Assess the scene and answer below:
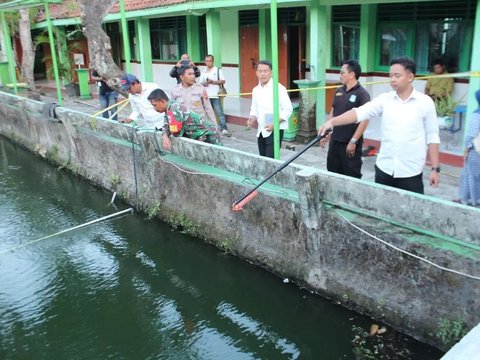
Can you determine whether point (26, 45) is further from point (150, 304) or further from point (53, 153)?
point (150, 304)

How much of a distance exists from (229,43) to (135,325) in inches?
379

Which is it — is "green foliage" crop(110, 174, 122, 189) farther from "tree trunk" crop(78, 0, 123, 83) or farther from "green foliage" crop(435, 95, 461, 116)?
"green foliage" crop(435, 95, 461, 116)

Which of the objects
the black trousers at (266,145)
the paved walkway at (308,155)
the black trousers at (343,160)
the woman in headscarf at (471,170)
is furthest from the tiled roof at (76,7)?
the woman in headscarf at (471,170)

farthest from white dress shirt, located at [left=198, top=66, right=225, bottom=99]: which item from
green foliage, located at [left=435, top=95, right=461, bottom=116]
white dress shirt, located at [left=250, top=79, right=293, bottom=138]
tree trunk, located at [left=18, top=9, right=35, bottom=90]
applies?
tree trunk, located at [left=18, top=9, right=35, bottom=90]

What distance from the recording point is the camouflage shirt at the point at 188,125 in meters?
5.48

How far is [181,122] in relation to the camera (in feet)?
18.2

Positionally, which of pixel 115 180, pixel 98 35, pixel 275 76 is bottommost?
pixel 115 180

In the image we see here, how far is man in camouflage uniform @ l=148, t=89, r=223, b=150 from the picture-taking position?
5496 mm

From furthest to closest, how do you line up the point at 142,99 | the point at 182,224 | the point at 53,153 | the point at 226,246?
the point at 53,153, the point at 142,99, the point at 182,224, the point at 226,246

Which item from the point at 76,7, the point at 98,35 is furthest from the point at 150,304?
the point at 76,7

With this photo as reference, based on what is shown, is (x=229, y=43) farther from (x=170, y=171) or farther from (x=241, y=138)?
(x=170, y=171)

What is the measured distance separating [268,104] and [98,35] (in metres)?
5.90

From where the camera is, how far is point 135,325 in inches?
170

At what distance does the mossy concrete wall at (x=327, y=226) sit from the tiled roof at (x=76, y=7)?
5.52 meters
